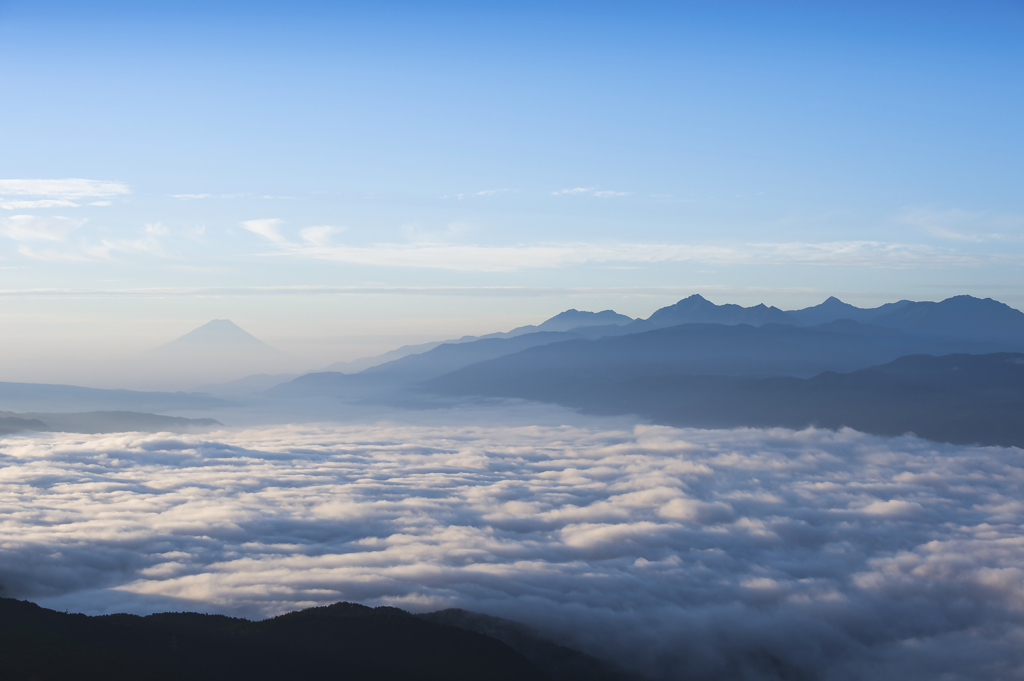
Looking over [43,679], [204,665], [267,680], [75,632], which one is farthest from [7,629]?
[267,680]

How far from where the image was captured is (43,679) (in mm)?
173250

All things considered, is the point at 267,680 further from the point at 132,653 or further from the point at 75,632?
the point at 75,632

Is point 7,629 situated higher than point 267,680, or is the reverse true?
point 7,629

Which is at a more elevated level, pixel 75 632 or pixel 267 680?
pixel 75 632

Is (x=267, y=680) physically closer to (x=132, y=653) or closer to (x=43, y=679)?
(x=132, y=653)

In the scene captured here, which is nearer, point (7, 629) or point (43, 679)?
point (43, 679)

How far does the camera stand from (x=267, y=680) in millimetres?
199625

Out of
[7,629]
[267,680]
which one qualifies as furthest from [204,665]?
[7,629]

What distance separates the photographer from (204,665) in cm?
19612

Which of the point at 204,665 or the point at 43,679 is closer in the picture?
the point at 43,679

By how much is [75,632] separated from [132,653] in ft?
59.1

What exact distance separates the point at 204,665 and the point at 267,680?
56.1 ft

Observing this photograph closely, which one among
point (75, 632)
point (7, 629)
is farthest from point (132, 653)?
point (7, 629)

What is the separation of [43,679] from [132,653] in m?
22.8
